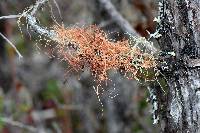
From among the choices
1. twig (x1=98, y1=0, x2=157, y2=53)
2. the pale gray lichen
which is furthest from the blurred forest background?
the pale gray lichen

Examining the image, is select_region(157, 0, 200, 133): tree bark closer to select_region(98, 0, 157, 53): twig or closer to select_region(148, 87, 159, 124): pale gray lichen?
select_region(148, 87, 159, 124): pale gray lichen

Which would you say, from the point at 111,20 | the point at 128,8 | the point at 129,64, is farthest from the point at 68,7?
the point at 129,64

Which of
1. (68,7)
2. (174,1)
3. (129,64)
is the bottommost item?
(129,64)

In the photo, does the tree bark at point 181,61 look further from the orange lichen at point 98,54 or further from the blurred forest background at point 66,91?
the blurred forest background at point 66,91

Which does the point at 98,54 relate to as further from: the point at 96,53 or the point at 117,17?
the point at 117,17

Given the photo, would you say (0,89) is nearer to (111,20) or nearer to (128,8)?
(128,8)

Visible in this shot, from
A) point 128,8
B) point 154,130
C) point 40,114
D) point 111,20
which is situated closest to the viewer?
point 111,20

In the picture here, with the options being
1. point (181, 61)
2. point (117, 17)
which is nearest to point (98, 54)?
point (181, 61)
